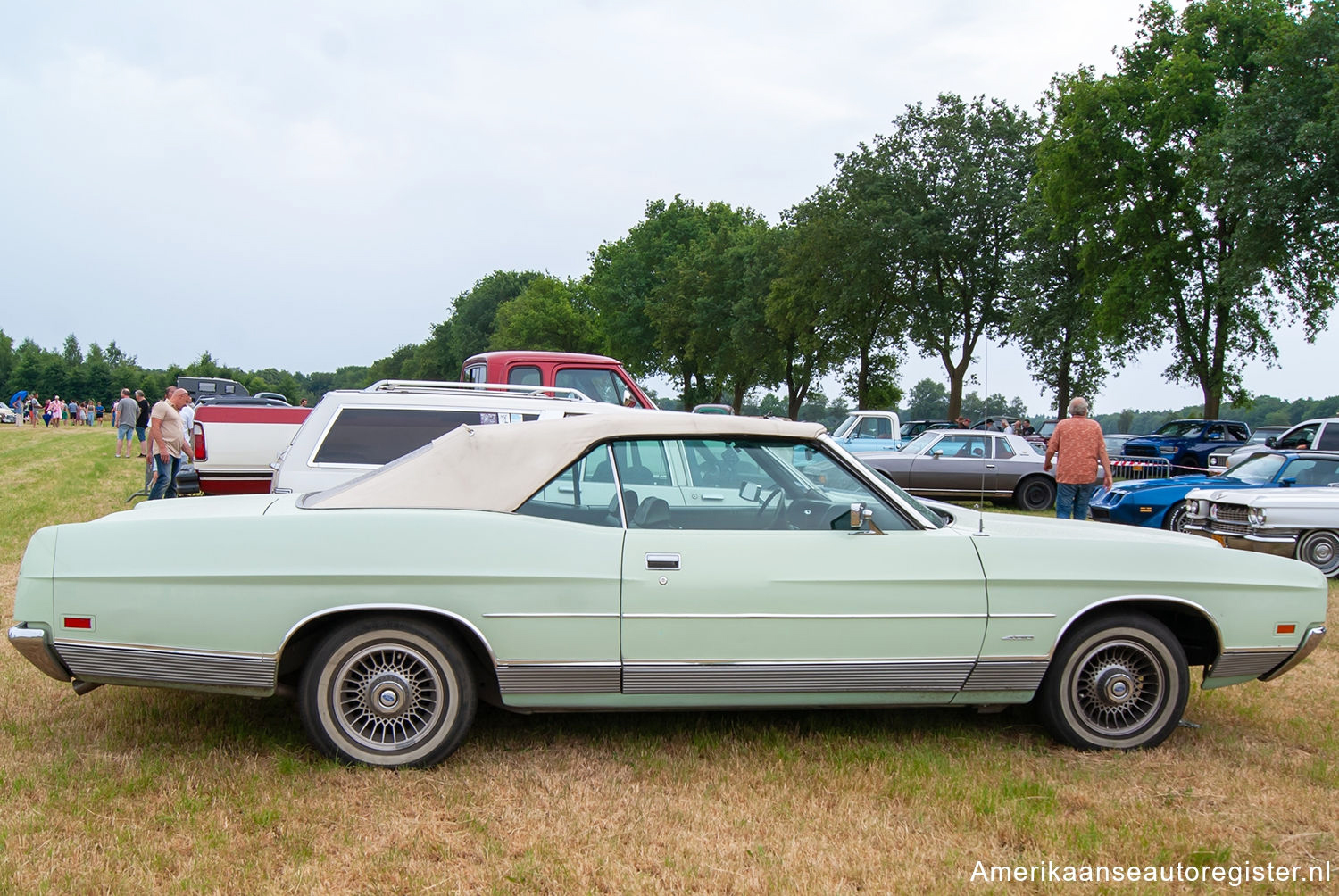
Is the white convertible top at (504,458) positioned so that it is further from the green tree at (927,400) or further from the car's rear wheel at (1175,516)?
the green tree at (927,400)

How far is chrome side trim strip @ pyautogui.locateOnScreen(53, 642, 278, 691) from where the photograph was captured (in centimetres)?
358

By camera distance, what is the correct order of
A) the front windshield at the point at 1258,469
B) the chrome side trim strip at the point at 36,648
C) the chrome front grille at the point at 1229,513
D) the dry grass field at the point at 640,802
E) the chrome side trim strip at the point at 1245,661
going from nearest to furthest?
the dry grass field at the point at 640,802, the chrome side trim strip at the point at 36,648, the chrome side trim strip at the point at 1245,661, the chrome front grille at the point at 1229,513, the front windshield at the point at 1258,469

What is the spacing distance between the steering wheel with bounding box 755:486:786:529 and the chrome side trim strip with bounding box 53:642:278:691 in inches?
77.1

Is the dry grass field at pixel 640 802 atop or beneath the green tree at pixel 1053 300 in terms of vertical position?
beneath

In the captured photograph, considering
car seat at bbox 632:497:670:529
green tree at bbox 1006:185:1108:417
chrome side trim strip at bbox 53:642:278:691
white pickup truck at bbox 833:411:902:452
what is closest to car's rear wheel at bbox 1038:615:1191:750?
car seat at bbox 632:497:670:529

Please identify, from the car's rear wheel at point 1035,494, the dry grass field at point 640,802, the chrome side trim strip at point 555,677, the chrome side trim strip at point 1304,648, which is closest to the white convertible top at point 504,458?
the chrome side trim strip at point 555,677

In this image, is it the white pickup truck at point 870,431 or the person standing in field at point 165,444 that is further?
the white pickup truck at point 870,431

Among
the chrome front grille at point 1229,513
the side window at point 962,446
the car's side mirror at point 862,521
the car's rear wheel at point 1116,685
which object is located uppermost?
the side window at point 962,446

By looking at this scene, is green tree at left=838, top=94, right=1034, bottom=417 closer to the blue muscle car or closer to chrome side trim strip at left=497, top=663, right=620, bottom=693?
the blue muscle car

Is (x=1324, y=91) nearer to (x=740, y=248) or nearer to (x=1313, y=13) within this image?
(x=1313, y=13)

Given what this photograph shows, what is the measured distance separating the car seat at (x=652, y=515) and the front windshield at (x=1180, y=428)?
26.6 meters

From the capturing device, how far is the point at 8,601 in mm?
6656

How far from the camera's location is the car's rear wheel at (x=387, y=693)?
3.69 metres

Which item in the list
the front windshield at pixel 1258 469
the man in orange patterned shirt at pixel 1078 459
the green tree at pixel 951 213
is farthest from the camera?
the green tree at pixel 951 213
